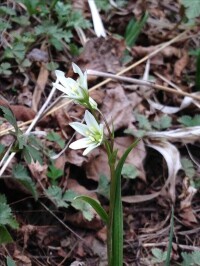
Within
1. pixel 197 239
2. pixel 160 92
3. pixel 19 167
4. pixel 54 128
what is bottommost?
pixel 197 239

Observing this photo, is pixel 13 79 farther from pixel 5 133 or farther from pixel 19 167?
pixel 19 167

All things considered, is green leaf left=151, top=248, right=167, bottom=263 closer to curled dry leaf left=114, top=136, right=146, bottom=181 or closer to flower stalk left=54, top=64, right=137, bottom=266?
flower stalk left=54, top=64, right=137, bottom=266

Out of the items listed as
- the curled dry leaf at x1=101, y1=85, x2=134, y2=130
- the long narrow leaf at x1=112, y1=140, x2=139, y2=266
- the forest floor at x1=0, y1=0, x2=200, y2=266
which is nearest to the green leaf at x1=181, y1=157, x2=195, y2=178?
the forest floor at x1=0, y1=0, x2=200, y2=266

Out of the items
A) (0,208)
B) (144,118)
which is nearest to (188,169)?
(144,118)

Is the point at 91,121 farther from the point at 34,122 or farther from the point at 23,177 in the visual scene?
the point at 34,122

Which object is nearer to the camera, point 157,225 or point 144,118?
point 157,225

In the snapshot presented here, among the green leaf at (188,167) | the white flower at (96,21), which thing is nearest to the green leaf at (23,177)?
the green leaf at (188,167)
